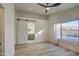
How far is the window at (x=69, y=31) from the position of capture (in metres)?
4.59

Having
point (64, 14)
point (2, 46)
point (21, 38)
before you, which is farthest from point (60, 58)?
point (21, 38)

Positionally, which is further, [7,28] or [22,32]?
[22,32]

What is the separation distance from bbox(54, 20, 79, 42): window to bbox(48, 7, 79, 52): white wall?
0.66ft

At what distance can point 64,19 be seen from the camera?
17.0 ft

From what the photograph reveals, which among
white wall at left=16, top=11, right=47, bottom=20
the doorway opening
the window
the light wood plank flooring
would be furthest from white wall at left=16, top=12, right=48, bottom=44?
the light wood plank flooring

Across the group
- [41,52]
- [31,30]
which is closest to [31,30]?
[31,30]

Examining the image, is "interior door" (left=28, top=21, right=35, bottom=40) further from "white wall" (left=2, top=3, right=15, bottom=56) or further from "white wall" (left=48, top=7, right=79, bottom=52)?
"white wall" (left=2, top=3, right=15, bottom=56)

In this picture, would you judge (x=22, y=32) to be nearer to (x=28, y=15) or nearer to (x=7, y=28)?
(x=28, y=15)

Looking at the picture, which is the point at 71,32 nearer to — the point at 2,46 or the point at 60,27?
the point at 60,27

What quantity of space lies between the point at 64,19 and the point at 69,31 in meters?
0.72

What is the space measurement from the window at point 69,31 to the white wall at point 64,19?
0.20 metres

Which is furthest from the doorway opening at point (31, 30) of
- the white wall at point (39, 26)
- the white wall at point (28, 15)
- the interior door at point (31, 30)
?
the white wall at point (28, 15)

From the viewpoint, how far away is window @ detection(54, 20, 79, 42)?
4586 millimetres

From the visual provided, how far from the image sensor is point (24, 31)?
18.5ft
